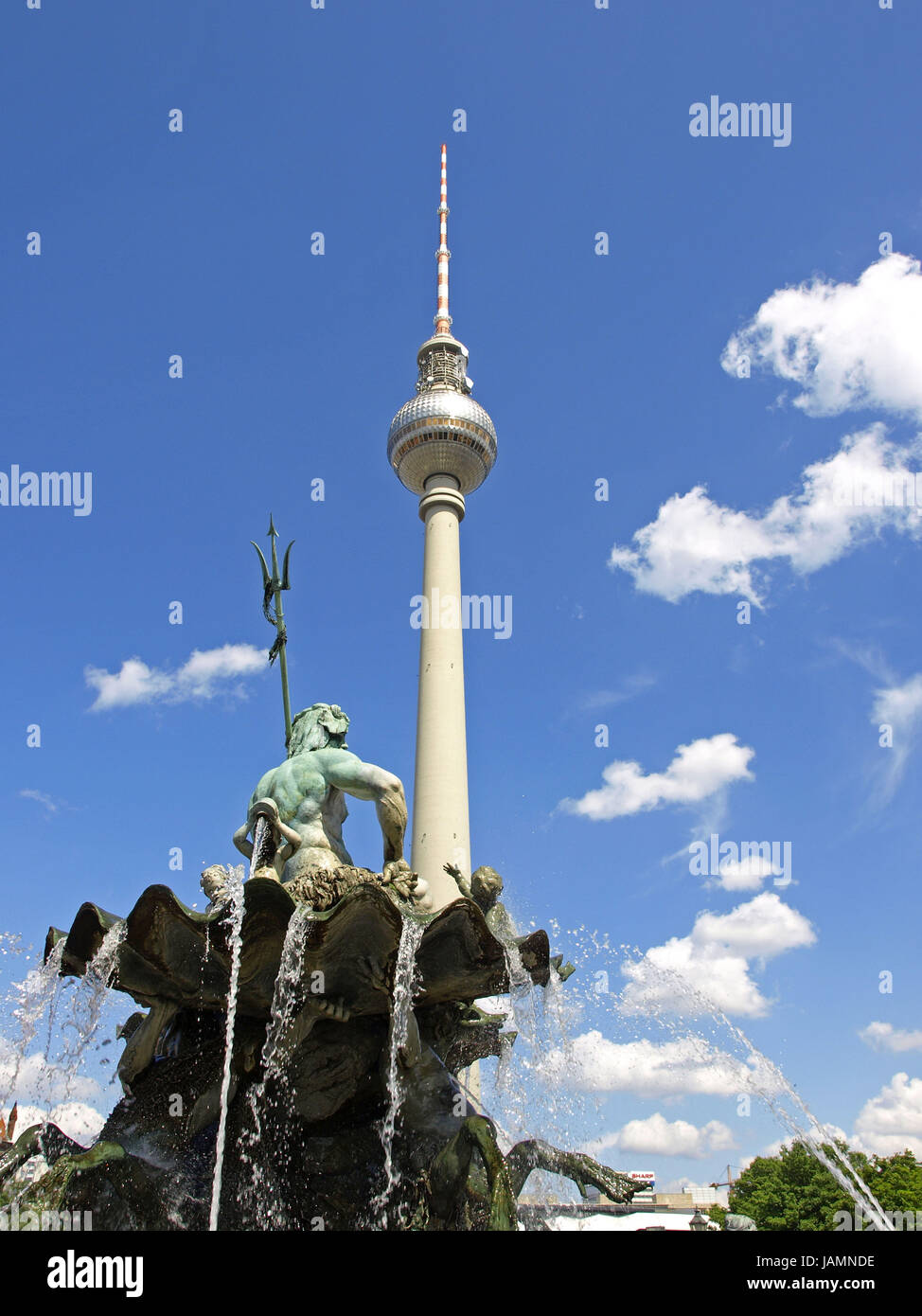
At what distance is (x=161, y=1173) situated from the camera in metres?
9.01

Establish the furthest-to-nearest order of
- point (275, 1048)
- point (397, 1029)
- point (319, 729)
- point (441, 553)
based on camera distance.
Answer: point (441, 553)
point (319, 729)
point (275, 1048)
point (397, 1029)

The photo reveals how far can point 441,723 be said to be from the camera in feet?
145

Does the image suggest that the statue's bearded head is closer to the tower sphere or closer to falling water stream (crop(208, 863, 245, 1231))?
falling water stream (crop(208, 863, 245, 1231))

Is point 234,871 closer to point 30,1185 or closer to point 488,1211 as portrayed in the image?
point 30,1185

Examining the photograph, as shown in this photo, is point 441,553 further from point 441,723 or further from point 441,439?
point 441,723

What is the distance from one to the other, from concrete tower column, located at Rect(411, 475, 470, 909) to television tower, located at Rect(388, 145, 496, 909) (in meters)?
0.04

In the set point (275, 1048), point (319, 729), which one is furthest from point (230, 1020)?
point (319, 729)

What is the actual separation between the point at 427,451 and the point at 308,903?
45757mm

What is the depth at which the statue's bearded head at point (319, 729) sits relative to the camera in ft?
39.5

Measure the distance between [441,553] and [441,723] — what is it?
383 inches

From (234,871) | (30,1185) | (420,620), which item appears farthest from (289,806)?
(420,620)

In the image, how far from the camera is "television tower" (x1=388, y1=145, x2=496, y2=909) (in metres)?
41.8

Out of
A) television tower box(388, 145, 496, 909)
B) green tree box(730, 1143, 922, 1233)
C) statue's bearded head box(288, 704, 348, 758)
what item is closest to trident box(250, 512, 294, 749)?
statue's bearded head box(288, 704, 348, 758)

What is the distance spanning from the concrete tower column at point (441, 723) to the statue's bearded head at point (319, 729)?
82.2ft
